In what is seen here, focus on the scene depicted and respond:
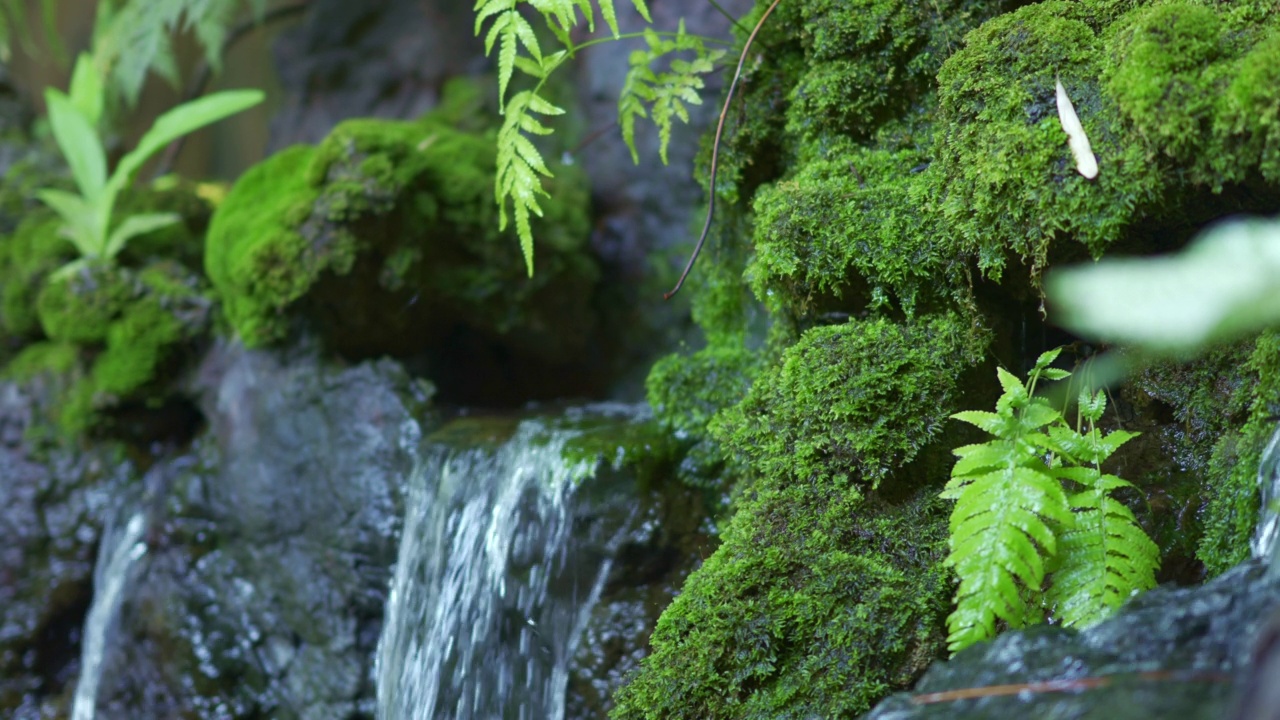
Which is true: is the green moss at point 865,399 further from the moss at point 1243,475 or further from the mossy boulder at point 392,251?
the mossy boulder at point 392,251

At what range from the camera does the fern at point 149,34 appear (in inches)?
218

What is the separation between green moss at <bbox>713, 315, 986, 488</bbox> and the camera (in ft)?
7.84

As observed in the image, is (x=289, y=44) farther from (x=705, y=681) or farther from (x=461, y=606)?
(x=705, y=681)

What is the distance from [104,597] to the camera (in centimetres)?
457

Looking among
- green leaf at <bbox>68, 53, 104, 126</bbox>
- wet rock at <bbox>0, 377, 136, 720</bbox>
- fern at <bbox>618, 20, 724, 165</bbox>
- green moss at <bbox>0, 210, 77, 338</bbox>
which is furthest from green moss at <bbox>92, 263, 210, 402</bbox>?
fern at <bbox>618, 20, 724, 165</bbox>

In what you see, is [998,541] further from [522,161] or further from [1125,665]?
[522,161]

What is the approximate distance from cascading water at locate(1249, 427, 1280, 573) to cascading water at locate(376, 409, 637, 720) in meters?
1.87

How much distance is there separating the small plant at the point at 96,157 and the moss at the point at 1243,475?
4388 millimetres

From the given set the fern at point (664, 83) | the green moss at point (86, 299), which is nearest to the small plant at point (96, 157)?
the green moss at point (86, 299)

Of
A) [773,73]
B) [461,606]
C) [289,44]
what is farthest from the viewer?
[289,44]

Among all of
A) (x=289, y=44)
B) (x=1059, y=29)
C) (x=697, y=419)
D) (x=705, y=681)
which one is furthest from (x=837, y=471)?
(x=289, y=44)

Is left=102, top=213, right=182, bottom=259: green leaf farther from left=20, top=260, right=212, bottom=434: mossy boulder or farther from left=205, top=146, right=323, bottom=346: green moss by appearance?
left=205, top=146, right=323, bottom=346: green moss

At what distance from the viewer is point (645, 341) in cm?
519

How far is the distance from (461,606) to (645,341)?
220 cm
